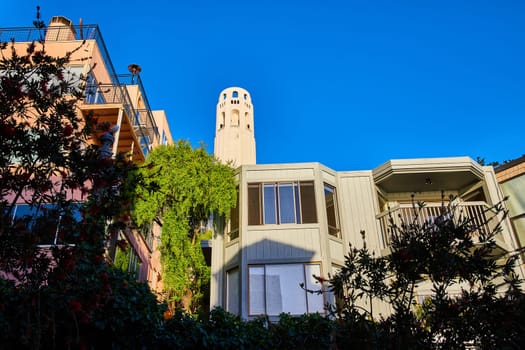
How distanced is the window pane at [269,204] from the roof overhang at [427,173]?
4.42 m

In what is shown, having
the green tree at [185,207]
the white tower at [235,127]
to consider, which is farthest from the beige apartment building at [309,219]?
the white tower at [235,127]

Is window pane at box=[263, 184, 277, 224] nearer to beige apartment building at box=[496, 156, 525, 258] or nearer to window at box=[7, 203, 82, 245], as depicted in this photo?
beige apartment building at box=[496, 156, 525, 258]

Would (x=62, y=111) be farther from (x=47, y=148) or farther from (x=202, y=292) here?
(x=202, y=292)

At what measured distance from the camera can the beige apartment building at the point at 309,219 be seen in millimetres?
15656

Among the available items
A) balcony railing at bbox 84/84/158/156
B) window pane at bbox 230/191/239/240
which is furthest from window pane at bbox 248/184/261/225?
balcony railing at bbox 84/84/158/156

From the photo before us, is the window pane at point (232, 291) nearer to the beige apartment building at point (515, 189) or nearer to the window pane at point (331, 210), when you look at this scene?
the window pane at point (331, 210)

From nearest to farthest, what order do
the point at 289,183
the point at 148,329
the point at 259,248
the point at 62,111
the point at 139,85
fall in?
the point at 62,111 < the point at 148,329 < the point at 259,248 < the point at 289,183 < the point at 139,85

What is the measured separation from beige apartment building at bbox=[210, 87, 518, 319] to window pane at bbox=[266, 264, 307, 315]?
0.03 meters

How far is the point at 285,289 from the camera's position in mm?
15477

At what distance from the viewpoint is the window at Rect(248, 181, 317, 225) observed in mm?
17125

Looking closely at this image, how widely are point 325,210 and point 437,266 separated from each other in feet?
39.4

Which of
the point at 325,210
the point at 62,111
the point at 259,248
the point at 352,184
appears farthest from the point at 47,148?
the point at 352,184

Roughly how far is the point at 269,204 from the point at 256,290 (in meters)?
3.49

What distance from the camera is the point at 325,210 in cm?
1722
